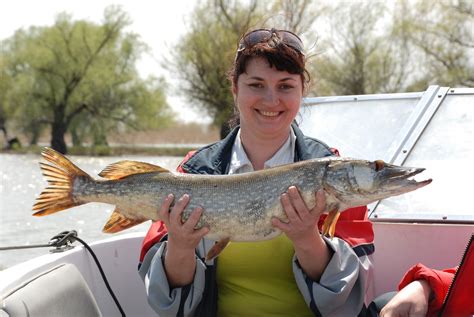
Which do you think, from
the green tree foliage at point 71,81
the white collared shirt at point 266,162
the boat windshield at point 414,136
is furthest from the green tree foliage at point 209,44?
the white collared shirt at point 266,162

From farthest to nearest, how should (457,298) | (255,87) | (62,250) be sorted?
1. (62,250)
2. (255,87)
3. (457,298)

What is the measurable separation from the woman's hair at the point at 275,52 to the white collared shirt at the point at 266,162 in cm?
32

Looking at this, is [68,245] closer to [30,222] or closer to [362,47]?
[30,222]

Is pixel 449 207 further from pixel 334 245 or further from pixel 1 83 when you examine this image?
pixel 1 83

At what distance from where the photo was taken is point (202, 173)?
2.91 meters

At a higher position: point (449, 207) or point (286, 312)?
point (449, 207)

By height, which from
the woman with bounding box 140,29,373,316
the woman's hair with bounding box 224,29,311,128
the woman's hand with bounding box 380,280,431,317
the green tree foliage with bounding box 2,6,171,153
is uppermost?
the green tree foliage with bounding box 2,6,171,153

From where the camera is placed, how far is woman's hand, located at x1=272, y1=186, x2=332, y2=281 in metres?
2.51

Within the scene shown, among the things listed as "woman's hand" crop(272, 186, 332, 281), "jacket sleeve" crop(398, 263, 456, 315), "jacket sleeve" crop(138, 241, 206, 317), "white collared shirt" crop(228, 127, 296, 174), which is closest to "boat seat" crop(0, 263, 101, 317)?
"jacket sleeve" crop(138, 241, 206, 317)

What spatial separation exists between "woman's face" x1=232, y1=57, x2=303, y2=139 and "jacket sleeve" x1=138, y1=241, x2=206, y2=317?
0.71 m

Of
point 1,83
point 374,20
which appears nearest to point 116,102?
point 1,83

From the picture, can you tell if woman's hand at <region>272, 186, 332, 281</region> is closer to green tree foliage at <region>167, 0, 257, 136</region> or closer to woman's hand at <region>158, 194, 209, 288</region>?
woman's hand at <region>158, 194, 209, 288</region>

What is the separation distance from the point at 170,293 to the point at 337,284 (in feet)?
2.42

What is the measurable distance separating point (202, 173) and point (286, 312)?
75cm
